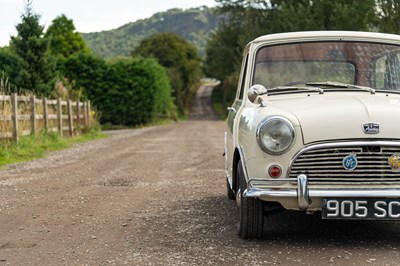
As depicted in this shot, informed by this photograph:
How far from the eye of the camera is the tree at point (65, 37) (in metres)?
57.3

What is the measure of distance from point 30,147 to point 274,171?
10423 millimetres

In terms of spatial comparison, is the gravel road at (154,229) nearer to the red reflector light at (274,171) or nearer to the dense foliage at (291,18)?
the red reflector light at (274,171)

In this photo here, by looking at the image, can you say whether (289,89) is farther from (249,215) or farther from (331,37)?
(249,215)

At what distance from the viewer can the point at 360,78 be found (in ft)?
16.9

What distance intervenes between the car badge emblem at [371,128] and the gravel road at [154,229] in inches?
34.1

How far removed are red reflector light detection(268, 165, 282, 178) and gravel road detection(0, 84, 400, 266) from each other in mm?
556

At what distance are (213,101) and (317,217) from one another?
66507 millimetres

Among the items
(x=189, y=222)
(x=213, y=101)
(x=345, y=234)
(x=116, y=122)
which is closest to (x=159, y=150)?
(x=189, y=222)

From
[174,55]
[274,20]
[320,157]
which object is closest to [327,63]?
[320,157]

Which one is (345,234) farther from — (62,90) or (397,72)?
(62,90)

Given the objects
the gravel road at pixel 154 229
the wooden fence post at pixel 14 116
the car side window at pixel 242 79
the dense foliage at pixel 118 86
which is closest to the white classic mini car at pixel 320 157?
the gravel road at pixel 154 229

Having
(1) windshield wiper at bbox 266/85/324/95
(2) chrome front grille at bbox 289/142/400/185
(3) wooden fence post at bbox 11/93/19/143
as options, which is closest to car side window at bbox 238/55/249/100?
(1) windshield wiper at bbox 266/85/324/95

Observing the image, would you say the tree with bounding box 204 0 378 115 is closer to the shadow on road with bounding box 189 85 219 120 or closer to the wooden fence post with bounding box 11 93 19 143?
the shadow on road with bounding box 189 85 219 120

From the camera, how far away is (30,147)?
13281 millimetres
